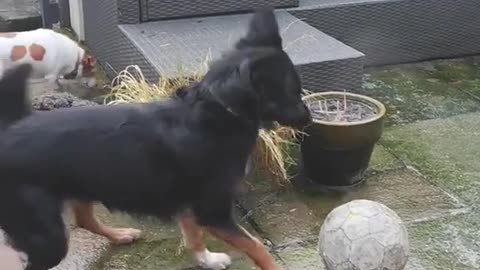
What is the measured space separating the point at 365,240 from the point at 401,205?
3.32 ft

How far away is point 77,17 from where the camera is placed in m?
6.16

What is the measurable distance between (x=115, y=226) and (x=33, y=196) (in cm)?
97

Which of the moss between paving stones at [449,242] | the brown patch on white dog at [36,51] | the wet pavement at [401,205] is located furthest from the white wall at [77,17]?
the moss between paving stones at [449,242]

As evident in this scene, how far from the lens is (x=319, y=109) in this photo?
419 cm

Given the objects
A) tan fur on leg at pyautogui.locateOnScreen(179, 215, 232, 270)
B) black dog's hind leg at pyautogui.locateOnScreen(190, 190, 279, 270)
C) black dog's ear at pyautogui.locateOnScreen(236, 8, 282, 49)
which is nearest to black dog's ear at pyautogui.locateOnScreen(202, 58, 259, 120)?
black dog's ear at pyautogui.locateOnScreen(236, 8, 282, 49)

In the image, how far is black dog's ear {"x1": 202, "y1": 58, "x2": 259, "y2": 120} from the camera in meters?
2.98

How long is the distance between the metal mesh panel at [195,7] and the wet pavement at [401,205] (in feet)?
3.28

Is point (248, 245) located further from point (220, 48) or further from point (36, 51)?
point (36, 51)

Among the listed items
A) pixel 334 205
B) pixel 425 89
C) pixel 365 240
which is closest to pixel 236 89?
pixel 365 240

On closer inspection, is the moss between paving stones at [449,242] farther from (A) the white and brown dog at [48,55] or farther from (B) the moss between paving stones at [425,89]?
(A) the white and brown dog at [48,55]

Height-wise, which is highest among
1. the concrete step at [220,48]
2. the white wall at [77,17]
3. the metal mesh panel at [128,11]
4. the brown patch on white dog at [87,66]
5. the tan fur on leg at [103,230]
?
the metal mesh panel at [128,11]

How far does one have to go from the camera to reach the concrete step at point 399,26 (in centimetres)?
554

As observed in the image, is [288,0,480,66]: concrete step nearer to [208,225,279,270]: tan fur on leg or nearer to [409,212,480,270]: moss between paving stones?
[409,212,480,270]: moss between paving stones

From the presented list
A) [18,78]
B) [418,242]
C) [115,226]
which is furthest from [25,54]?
[418,242]
